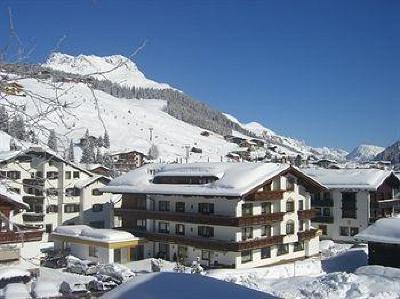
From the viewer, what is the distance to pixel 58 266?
3534 centimetres

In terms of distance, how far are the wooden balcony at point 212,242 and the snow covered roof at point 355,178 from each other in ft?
43.5

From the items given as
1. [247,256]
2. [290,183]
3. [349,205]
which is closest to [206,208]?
[247,256]

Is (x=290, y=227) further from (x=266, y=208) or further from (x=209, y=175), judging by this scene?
(x=209, y=175)

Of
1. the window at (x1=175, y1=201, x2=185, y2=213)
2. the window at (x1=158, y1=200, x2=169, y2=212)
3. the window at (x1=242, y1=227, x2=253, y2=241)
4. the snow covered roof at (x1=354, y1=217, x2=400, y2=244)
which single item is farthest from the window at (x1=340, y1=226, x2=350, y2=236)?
the window at (x1=158, y1=200, x2=169, y2=212)

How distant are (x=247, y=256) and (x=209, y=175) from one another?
242 inches

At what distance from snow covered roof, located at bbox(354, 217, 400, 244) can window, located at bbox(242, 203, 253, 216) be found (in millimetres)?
7196

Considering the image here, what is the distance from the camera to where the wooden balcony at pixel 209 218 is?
107 ft

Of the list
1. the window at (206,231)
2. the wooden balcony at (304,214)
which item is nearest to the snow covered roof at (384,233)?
→ the wooden balcony at (304,214)

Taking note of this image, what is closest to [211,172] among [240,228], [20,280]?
[240,228]

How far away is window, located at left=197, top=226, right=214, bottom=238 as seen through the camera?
113 feet

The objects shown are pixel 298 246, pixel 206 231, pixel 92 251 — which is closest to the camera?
pixel 206 231

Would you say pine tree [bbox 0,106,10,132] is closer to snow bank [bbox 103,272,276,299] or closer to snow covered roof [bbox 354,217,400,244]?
snow bank [bbox 103,272,276,299]

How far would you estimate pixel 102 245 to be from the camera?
3631 centimetres

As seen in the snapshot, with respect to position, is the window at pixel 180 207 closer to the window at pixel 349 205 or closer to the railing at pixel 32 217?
the railing at pixel 32 217
